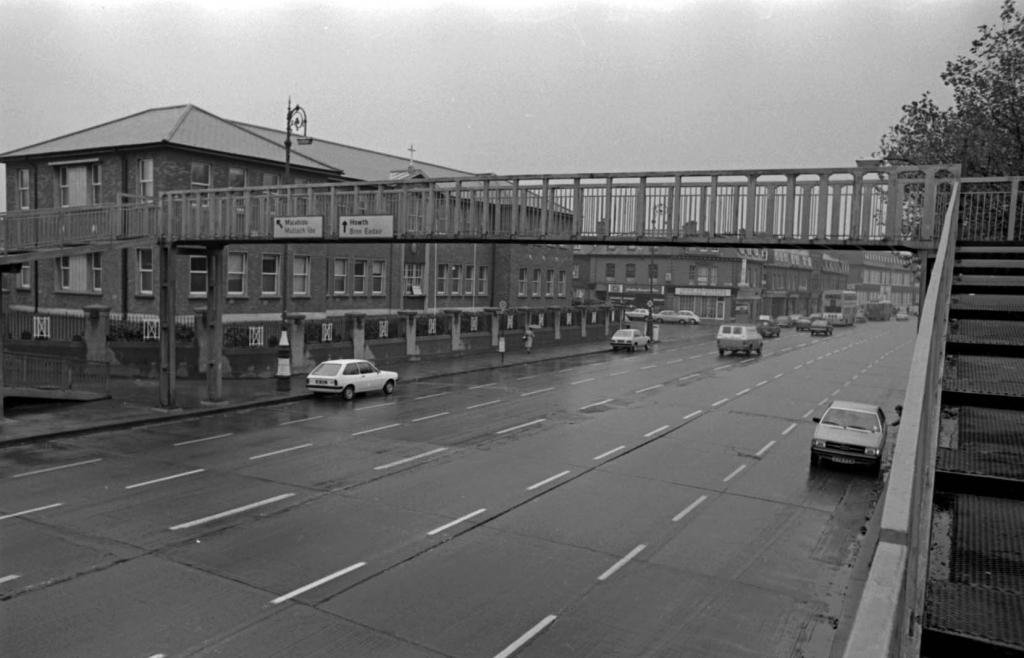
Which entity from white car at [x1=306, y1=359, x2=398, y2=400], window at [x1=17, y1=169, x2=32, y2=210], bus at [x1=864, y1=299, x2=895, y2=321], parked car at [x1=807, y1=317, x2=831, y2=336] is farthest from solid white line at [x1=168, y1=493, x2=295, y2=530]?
bus at [x1=864, y1=299, x2=895, y2=321]

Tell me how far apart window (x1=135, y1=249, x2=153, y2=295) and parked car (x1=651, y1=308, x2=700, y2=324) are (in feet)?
200

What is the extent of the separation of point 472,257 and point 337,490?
42186 mm

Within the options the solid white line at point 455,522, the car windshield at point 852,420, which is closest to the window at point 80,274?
the solid white line at point 455,522

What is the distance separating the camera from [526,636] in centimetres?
896

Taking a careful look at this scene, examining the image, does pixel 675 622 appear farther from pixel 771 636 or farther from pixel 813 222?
pixel 813 222

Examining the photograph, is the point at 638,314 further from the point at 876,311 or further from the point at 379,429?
the point at 379,429

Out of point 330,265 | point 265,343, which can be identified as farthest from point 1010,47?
point 330,265

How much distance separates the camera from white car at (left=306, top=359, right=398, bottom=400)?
28.1 metres

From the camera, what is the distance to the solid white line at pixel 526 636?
8547 millimetres

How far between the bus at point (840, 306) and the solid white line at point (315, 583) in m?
87.0

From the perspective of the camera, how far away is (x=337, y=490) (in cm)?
1525

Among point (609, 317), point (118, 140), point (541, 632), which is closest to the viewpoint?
point (541, 632)

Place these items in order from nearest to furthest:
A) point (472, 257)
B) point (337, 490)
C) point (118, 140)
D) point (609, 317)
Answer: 1. point (337, 490)
2. point (118, 140)
3. point (472, 257)
4. point (609, 317)

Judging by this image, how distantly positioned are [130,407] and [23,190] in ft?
78.9
